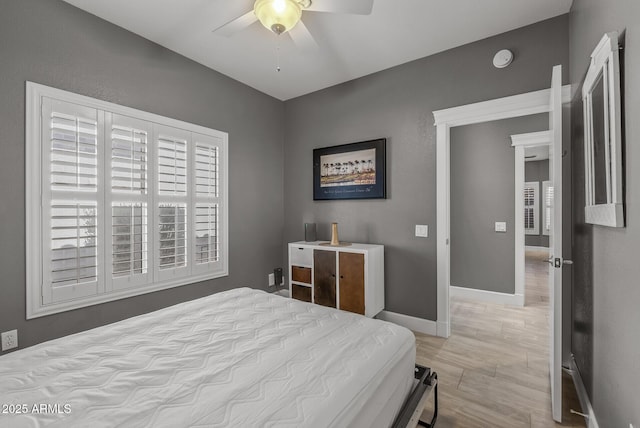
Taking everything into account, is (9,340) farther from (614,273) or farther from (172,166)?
(614,273)

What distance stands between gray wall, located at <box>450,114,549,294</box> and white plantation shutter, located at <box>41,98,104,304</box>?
4263mm

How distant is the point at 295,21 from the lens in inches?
73.6

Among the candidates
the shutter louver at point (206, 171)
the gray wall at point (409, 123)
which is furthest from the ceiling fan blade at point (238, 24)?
the gray wall at point (409, 123)

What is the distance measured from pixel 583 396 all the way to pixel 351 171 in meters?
2.67

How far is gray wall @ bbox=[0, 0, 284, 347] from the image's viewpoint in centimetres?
194

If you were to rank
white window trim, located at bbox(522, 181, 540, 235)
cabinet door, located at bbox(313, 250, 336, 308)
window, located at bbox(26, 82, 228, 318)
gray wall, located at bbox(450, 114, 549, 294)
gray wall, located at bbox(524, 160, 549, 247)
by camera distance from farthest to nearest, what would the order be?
white window trim, located at bbox(522, 181, 540, 235)
gray wall, located at bbox(524, 160, 549, 247)
gray wall, located at bbox(450, 114, 549, 294)
cabinet door, located at bbox(313, 250, 336, 308)
window, located at bbox(26, 82, 228, 318)

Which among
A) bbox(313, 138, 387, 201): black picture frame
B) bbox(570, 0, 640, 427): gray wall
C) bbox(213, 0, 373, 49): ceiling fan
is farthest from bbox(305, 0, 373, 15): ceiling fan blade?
bbox(313, 138, 387, 201): black picture frame

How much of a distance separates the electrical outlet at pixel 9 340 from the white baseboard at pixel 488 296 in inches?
183

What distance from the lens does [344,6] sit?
1.77 meters

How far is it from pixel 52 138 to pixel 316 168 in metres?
2.51

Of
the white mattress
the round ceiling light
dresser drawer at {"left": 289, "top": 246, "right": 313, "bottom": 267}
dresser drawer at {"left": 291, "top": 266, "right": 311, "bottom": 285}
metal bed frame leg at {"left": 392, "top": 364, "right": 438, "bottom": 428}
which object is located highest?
the round ceiling light

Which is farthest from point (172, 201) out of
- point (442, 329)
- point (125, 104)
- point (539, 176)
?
point (539, 176)

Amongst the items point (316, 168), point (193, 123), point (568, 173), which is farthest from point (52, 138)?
point (568, 173)

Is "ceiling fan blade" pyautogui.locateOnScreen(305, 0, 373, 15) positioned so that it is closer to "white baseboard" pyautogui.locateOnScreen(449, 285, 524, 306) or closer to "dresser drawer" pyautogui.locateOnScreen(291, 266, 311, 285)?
"dresser drawer" pyautogui.locateOnScreen(291, 266, 311, 285)
